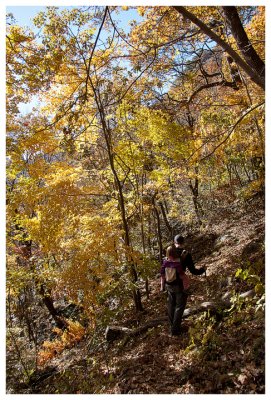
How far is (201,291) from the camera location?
686cm

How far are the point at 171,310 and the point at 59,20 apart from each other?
5087mm

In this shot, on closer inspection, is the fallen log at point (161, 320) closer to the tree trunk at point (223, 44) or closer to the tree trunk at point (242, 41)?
the tree trunk at point (223, 44)

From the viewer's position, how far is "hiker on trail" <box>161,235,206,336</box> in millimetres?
4598

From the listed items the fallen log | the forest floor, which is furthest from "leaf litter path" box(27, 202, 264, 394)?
the fallen log

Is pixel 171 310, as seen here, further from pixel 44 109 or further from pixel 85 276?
pixel 44 109

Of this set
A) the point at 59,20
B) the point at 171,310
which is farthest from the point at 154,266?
the point at 59,20

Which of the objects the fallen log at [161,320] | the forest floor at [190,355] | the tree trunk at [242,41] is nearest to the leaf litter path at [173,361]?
the forest floor at [190,355]

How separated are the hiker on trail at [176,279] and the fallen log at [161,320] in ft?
1.54

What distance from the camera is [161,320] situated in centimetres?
584

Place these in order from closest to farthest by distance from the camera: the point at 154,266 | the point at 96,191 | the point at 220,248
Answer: the point at 154,266 → the point at 96,191 → the point at 220,248

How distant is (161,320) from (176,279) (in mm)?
1675

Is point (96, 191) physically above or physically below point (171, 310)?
above

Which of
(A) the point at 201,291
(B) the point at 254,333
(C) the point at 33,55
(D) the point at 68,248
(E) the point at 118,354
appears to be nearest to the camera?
(B) the point at 254,333

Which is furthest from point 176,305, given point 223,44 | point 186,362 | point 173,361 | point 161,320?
point 223,44
